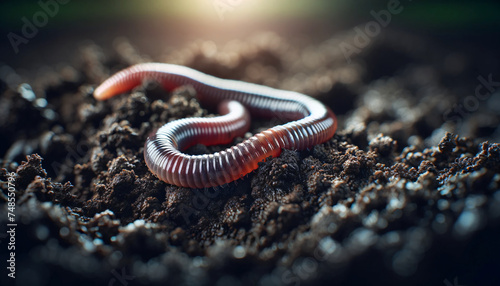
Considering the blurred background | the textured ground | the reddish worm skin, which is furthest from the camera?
the blurred background

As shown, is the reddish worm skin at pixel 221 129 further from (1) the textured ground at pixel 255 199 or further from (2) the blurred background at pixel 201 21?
(2) the blurred background at pixel 201 21

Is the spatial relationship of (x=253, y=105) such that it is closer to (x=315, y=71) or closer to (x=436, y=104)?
(x=315, y=71)

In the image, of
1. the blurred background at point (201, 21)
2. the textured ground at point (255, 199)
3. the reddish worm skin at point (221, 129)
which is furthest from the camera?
the blurred background at point (201, 21)

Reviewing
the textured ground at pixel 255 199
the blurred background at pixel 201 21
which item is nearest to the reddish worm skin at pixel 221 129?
the textured ground at pixel 255 199

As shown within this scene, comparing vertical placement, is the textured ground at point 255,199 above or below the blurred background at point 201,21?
below

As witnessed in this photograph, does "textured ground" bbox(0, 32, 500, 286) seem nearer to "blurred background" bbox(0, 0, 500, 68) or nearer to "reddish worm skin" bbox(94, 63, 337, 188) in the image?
"reddish worm skin" bbox(94, 63, 337, 188)

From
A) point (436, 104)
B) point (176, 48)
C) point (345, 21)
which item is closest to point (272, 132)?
point (436, 104)

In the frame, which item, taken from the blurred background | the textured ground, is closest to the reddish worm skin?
the textured ground
